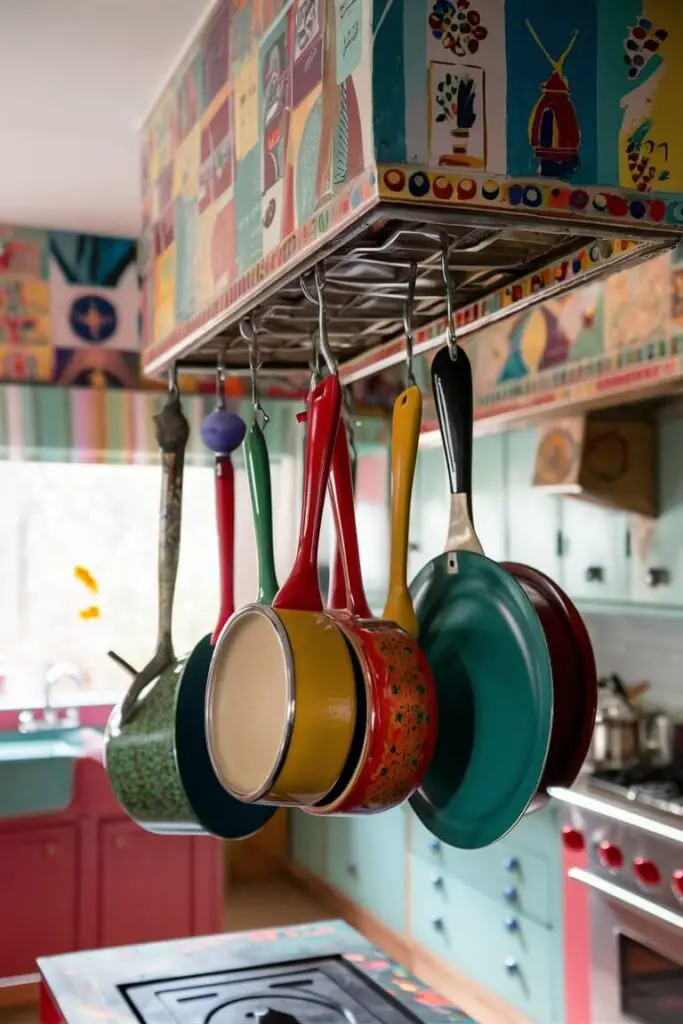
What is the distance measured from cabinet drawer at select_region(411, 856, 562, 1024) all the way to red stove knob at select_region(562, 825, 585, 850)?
0.28 meters

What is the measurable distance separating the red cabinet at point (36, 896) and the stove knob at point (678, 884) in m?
1.93

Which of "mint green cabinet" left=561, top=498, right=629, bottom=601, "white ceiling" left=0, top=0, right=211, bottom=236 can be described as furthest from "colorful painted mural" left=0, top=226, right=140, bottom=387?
"mint green cabinet" left=561, top=498, right=629, bottom=601

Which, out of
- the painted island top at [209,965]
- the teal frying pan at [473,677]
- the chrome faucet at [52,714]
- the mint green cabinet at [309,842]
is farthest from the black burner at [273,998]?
the mint green cabinet at [309,842]

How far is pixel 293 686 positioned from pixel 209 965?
2.77 ft

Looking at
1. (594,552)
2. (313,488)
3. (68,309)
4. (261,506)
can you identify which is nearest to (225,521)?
(261,506)

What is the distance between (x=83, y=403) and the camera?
4043 millimetres

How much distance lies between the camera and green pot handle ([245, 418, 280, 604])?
1304 mm

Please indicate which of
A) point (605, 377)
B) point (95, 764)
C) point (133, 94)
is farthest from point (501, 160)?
point (95, 764)

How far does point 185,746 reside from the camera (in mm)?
1485

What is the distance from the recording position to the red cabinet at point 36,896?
3.44 meters

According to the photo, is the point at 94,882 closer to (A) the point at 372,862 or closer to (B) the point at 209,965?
(A) the point at 372,862

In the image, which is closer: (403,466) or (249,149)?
(403,466)

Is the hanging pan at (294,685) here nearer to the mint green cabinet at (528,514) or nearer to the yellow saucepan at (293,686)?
the yellow saucepan at (293,686)

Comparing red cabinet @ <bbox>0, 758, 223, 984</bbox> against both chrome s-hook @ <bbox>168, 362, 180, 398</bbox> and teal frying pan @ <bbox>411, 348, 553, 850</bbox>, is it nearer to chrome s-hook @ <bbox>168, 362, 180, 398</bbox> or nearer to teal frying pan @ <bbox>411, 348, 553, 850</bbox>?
chrome s-hook @ <bbox>168, 362, 180, 398</bbox>
